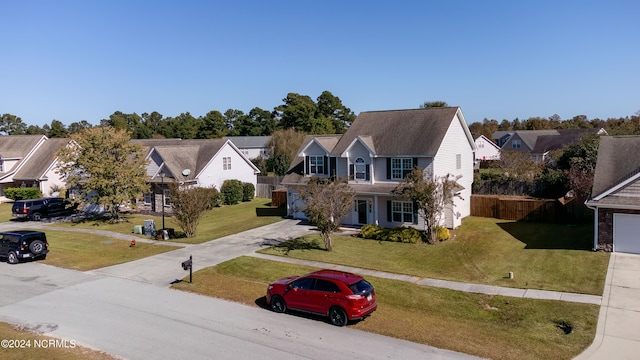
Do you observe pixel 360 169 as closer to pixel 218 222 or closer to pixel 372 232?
pixel 372 232

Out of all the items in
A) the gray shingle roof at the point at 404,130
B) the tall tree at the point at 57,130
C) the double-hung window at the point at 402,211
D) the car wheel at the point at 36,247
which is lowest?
the car wheel at the point at 36,247

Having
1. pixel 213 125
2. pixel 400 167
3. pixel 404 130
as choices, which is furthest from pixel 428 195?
pixel 213 125

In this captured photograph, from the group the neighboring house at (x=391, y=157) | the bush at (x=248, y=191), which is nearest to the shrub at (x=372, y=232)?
the neighboring house at (x=391, y=157)

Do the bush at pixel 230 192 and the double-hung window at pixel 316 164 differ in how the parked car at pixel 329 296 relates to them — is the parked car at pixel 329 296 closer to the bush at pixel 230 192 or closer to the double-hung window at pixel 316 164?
the double-hung window at pixel 316 164

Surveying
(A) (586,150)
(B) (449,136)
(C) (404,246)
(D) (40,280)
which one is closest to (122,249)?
(D) (40,280)

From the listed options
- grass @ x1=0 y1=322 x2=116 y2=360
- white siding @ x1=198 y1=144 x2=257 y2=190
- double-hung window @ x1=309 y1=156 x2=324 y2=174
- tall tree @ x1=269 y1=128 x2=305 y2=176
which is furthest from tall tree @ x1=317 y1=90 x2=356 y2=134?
grass @ x1=0 y1=322 x2=116 y2=360

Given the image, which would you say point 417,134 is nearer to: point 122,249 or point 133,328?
point 122,249
